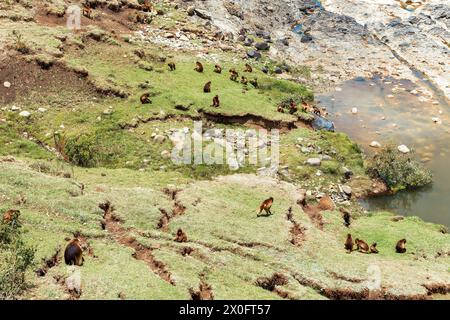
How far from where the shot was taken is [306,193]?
24.6 meters

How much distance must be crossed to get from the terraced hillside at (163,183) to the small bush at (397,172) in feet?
2.47

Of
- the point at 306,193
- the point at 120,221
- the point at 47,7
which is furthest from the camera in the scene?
the point at 47,7

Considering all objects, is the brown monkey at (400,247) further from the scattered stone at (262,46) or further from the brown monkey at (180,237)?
the scattered stone at (262,46)

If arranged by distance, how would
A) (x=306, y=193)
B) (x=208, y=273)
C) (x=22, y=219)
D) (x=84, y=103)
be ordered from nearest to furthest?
(x=208, y=273), (x=22, y=219), (x=306, y=193), (x=84, y=103)

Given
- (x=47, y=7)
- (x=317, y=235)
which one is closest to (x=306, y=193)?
(x=317, y=235)

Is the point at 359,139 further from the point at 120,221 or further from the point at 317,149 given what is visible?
the point at 120,221

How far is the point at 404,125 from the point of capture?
3669 centimetres

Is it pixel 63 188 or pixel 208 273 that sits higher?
pixel 63 188

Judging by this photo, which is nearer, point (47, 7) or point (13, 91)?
point (13, 91)

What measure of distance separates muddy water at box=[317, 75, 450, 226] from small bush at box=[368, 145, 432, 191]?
0.50 meters

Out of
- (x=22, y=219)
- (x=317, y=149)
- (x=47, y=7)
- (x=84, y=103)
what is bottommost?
(x=22, y=219)

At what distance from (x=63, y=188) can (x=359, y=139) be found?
71.5ft

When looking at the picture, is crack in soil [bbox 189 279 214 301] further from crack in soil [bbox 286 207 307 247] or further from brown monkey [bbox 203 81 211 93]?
brown monkey [bbox 203 81 211 93]

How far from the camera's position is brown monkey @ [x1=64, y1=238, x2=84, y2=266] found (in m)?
15.2
